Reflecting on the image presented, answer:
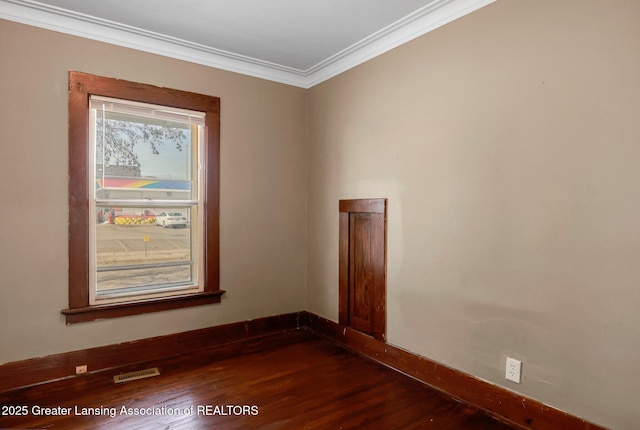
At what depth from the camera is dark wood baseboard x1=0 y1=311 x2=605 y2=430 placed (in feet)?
7.07

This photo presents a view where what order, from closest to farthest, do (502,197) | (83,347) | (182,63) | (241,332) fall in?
(502,197), (83,347), (182,63), (241,332)

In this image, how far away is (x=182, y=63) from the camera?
3.24m

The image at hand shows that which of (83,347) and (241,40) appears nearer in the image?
(83,347)

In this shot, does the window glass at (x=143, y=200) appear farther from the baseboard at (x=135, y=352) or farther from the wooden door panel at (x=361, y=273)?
the wooden door panel at (x=361, y=273)

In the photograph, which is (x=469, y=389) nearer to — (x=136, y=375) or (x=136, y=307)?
(x=136, y=375)

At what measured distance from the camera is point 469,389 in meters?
2.42

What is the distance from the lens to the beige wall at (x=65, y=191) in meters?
2.61

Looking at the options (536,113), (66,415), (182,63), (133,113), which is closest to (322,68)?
(182,63)

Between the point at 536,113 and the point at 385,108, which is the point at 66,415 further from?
the point at 536,113

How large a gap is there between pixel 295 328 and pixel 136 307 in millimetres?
1557

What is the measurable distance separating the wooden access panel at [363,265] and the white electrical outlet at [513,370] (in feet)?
3.31

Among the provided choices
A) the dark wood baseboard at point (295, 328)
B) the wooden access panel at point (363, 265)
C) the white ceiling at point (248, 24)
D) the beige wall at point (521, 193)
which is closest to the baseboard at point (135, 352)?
the dark wood baseboard at point (295, 328)

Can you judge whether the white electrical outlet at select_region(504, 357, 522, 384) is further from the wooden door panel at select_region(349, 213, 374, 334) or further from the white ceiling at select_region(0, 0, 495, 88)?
the white ceiling at select_region(0, 0, 495, 88)

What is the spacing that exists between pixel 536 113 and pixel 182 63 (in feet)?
9.01
